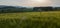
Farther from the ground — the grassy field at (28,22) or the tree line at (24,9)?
the tree line at (24,9)

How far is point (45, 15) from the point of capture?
62cm

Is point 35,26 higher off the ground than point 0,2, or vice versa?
point 0,2

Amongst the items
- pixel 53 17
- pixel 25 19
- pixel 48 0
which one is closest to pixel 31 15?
pixel 25 19

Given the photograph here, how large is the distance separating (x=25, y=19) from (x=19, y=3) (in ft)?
0.72

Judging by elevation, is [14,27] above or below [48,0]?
below

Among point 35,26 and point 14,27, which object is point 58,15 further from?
point 14,27

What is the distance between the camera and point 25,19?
598 millimetres

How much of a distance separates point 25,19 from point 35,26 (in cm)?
8

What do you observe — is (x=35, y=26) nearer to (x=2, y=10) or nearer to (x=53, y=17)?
(x=53, y=17)

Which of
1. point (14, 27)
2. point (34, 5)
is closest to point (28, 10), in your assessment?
point (34, 5)

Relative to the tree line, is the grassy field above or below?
below

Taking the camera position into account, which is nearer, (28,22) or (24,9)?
(28,22)

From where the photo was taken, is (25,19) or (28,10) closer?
(25,19)

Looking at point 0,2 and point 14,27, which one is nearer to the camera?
point 14,27
